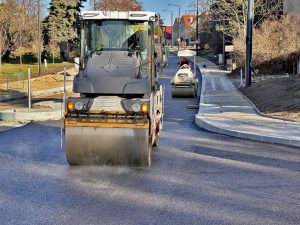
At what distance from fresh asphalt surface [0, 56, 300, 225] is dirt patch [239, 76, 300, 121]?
4.89 m

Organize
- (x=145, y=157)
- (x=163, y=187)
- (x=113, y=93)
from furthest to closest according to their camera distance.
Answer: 1. (x=113, y=93)
2. (x=145, y=157)
3. (x=163, y=187)

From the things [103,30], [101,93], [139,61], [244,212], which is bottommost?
[244,212]

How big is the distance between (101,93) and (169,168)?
6.46 feet

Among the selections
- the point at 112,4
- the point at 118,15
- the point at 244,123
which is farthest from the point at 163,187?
the point at 112,4

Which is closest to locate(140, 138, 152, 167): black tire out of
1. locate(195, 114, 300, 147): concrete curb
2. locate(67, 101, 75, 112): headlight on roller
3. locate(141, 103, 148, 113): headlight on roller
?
locate(141, 103, 148, 113): headlight on roller

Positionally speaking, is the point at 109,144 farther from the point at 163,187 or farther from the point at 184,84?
the point at 184,84

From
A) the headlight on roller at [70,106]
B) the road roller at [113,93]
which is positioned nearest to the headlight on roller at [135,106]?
the road roller at [113,93]

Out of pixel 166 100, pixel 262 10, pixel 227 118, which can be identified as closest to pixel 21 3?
pixel 262 10

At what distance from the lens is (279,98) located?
1991cm

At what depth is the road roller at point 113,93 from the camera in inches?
365

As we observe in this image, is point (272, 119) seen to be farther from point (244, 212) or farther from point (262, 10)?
point (262, 10)

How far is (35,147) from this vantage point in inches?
474

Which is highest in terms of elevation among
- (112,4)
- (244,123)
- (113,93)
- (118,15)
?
(112,4)

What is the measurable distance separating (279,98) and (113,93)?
464 inches
